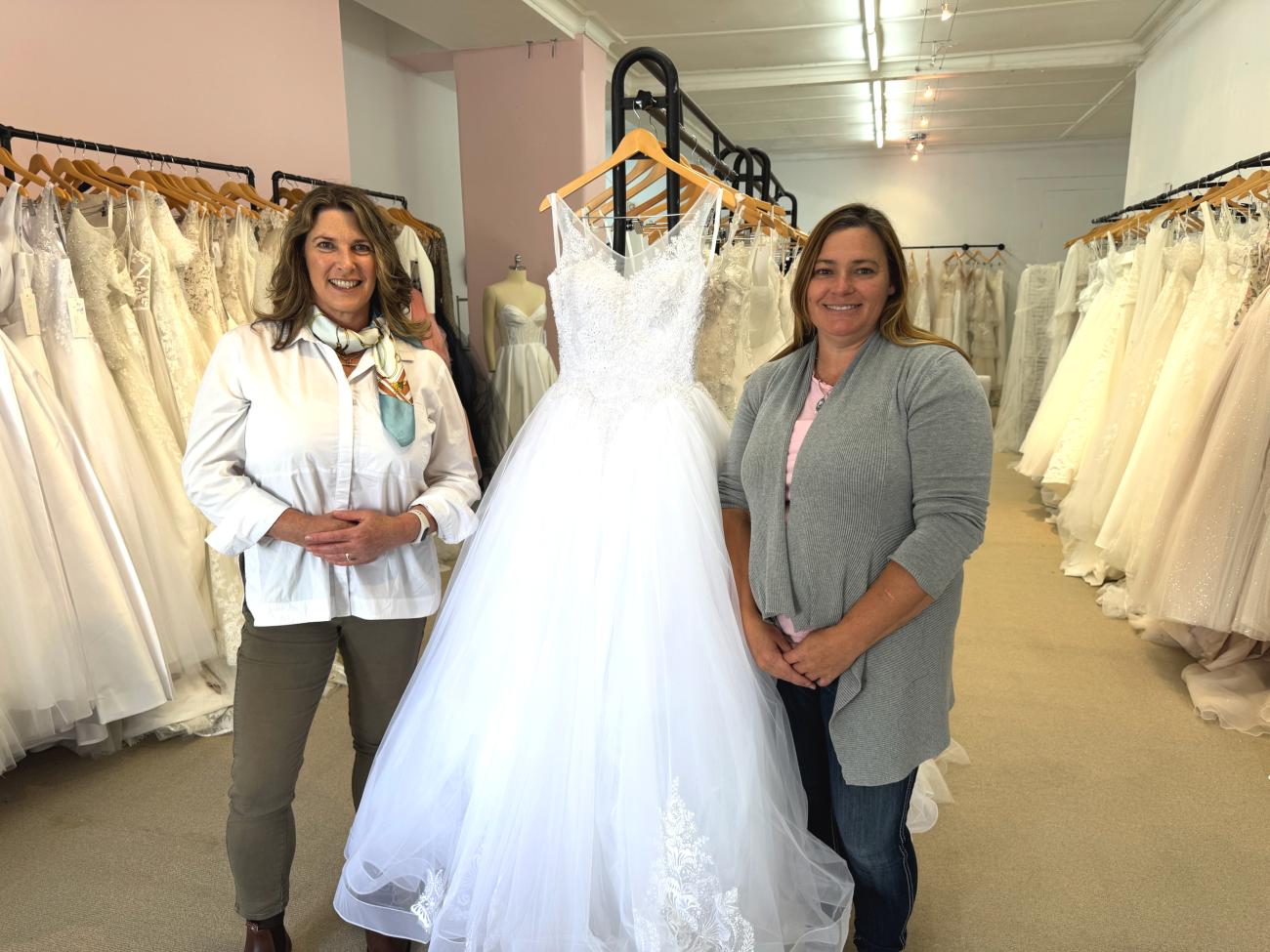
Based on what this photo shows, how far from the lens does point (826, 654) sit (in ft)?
4.57

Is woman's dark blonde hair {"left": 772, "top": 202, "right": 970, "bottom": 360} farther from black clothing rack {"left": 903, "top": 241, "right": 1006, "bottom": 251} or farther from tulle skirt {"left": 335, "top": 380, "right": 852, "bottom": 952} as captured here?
black clothing rack {"left": 903, "top": 241, "right": 1006, "bottom": 251}

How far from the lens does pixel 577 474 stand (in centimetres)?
172

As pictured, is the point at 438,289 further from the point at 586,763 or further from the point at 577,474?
the point at 586,763

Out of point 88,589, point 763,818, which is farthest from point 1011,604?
point 88,589

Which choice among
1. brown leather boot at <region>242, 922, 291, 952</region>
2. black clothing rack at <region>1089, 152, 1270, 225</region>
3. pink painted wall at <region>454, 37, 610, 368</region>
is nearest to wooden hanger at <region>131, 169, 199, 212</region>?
pink painted wall at <region>454, 37, 610, 368</region>

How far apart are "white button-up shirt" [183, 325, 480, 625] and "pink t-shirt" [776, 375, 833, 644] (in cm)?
65

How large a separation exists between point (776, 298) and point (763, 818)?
174 centimetres

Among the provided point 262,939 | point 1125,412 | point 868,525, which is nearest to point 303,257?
point 868,525

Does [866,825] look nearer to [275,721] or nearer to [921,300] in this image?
[275,721]

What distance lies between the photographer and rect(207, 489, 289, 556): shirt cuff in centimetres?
150

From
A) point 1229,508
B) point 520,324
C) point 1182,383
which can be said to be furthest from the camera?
point 520,324

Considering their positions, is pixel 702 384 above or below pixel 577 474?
above

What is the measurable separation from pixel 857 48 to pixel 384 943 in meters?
5.50

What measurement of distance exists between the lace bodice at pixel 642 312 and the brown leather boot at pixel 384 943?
121cm
